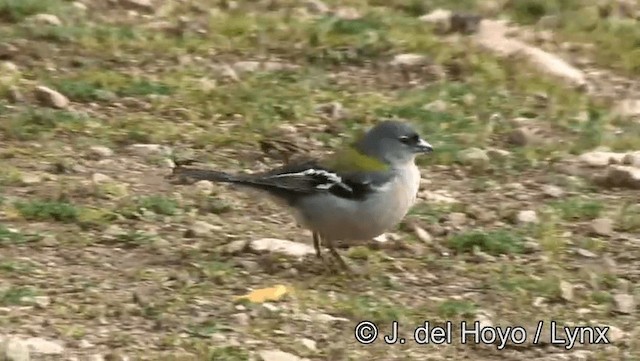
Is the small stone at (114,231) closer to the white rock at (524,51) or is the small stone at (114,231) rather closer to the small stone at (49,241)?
the small stone at (49,241)

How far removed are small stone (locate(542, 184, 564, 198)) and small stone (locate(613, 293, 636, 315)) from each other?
4.92 ft

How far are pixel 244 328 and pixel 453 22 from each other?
17.7ft

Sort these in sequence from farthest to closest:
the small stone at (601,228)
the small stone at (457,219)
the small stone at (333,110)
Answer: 1. the small stone at (333,110)
2. the small stone at (457,219)
3. the small stone at (601,228)

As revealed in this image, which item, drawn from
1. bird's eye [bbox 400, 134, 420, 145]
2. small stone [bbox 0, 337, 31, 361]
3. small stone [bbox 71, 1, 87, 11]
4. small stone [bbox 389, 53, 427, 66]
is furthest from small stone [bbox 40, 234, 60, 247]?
small stone [bbox 71, 1, 87, 11]

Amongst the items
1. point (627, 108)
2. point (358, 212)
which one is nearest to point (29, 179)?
point (358, 212)

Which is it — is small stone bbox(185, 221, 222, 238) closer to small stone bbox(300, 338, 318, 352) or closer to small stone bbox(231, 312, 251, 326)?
small stone bbox(231, 312, 251, 326)

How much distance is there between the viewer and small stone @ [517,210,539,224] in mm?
7473

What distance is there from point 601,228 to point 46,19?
449 cm

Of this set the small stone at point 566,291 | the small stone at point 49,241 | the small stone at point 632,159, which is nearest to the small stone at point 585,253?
the small stone at point 566,291

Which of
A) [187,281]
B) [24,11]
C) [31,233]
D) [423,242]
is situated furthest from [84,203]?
[24,11]

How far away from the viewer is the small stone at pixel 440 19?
10844 mm

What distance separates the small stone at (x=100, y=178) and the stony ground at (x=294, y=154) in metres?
0.02

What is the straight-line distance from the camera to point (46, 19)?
10164 millimetres

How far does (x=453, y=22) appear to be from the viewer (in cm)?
1084
